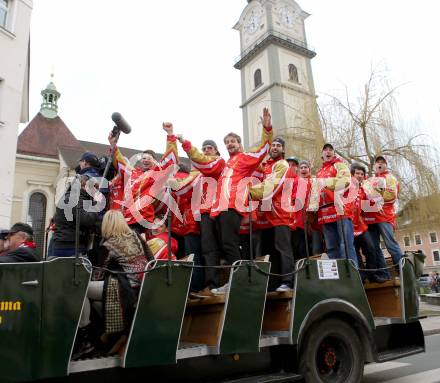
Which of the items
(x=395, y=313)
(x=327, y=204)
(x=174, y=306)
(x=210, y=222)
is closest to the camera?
(x=174, y=306)

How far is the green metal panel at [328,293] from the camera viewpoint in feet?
14.4

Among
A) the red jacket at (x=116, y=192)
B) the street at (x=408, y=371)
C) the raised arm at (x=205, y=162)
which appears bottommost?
the street at (x=408, y=371)

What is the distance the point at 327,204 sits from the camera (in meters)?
5.86

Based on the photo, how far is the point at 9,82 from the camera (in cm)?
1412

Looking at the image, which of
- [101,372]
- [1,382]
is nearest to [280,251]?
[101,372]

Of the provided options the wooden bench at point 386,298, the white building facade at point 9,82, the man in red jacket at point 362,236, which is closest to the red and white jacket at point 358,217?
the man in red jacket at point 362,236

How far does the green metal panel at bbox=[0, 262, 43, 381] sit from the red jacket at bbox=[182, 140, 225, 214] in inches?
97.5

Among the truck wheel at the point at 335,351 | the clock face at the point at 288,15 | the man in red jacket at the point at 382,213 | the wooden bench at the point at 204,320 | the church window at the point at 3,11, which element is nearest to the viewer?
the wooden bench at the point at 204,320

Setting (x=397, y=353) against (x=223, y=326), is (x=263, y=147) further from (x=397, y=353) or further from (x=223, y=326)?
(x=397, y=353)

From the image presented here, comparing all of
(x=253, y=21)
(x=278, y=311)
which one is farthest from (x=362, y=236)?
(x=253, y=21)

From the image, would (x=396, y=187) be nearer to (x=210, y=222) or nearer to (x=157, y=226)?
(x=210, y=222)

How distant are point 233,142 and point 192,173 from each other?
85 cm

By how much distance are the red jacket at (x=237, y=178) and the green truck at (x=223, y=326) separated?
810 mm

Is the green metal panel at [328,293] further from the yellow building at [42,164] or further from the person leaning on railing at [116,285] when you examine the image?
the yellow building at [42,164]
